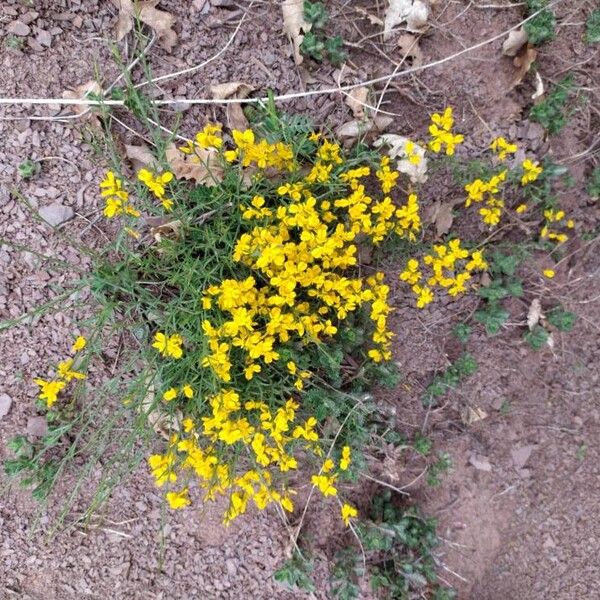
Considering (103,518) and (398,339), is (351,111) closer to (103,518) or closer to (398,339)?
(398,339)

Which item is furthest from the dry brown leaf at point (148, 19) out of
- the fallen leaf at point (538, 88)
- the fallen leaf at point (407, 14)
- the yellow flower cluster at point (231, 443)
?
the fallen leaf at point (538, 88)

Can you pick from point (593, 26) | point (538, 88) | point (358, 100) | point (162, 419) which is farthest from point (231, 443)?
point (593, 26)

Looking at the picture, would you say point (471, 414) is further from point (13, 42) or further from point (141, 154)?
point (13, 42)

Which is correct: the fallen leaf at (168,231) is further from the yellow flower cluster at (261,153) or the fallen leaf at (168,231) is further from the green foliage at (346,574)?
the green foliage at (346,574)

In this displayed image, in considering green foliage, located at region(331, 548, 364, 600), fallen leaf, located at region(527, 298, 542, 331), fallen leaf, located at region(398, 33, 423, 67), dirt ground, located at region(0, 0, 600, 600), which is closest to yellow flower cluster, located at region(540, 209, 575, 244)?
dirt ground, located at region(0, 0, 600, 600)

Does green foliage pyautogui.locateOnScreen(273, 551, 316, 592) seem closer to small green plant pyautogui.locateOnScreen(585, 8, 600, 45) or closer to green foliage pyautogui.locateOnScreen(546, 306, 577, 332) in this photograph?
green foliage pyautogui.locateOnScreen(546, 306, 577, 332)
